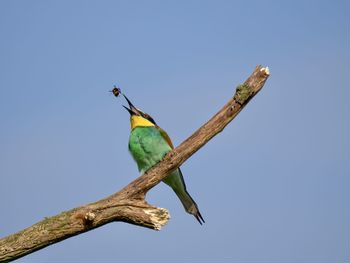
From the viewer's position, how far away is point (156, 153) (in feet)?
21.7

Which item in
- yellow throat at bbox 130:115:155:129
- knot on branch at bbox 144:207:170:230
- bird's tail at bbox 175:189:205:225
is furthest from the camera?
yellow throat at bbox 130:115:155:129

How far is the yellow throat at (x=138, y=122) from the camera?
291 inches

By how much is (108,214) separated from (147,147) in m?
1.83

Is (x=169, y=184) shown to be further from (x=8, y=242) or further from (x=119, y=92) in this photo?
(x=8, y=242)

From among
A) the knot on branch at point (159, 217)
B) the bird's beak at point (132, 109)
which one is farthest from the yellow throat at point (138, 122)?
the knot on branch at point (159, 217)

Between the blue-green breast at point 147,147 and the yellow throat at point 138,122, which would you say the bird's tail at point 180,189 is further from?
the yellow throat at point 138,122

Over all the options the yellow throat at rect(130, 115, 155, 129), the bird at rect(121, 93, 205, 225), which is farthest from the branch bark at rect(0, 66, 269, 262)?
the yellow throat at rect(130, 115, 155, 129)

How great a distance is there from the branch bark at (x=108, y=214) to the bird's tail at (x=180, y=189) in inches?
64.0

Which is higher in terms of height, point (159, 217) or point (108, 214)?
point (108, 214)

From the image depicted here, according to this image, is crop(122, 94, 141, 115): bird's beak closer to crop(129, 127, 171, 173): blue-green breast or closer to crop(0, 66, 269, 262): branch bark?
crop(129, 127, 171, 173): blue-green breast

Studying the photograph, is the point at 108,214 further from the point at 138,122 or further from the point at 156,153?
the point at 138,122

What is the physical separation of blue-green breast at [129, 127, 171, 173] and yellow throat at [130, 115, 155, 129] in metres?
0.24

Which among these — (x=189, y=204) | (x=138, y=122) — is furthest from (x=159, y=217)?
(x=138, y=122)

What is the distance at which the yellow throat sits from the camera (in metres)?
7.38
